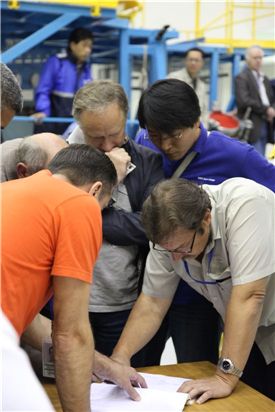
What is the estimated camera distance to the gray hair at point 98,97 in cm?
207

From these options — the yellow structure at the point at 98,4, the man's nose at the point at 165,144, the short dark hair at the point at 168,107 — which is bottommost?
the man's nose at the point at 165,144

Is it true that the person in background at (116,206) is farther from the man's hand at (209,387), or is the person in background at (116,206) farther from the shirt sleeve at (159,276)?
the man's hand at (209,387)

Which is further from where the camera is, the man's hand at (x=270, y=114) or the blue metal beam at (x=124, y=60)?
the man's hand at (x=270, y=114)

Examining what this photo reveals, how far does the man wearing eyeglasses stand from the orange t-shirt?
352 millimetres

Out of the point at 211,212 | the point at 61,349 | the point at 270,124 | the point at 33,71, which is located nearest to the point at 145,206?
the point at 211,212

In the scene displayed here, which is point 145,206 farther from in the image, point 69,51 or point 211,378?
point 69,51

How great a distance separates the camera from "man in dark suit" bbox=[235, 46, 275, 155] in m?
7.57

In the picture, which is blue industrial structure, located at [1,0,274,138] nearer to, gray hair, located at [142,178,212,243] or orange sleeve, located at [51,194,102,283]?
gray hair, located at [142,178,212,243]

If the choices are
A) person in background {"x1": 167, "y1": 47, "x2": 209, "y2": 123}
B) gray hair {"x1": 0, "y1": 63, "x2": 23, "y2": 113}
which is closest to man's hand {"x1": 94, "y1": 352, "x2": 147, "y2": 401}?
gray hair {"x1": 0, "y1": 63, "x2": 23, "y2": 113}

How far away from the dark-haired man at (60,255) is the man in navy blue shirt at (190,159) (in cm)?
60

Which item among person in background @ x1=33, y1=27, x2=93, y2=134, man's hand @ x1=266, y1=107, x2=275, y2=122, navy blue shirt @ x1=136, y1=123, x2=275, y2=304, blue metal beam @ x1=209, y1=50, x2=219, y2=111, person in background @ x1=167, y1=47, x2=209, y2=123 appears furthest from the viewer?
blue metal beam @ x1=209, y1=50, x2=219, y2=111

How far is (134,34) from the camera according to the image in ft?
22.7

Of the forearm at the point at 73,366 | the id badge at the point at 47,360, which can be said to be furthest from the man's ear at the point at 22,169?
the forearm at the point at 73,366

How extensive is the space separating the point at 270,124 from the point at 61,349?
261 inches
